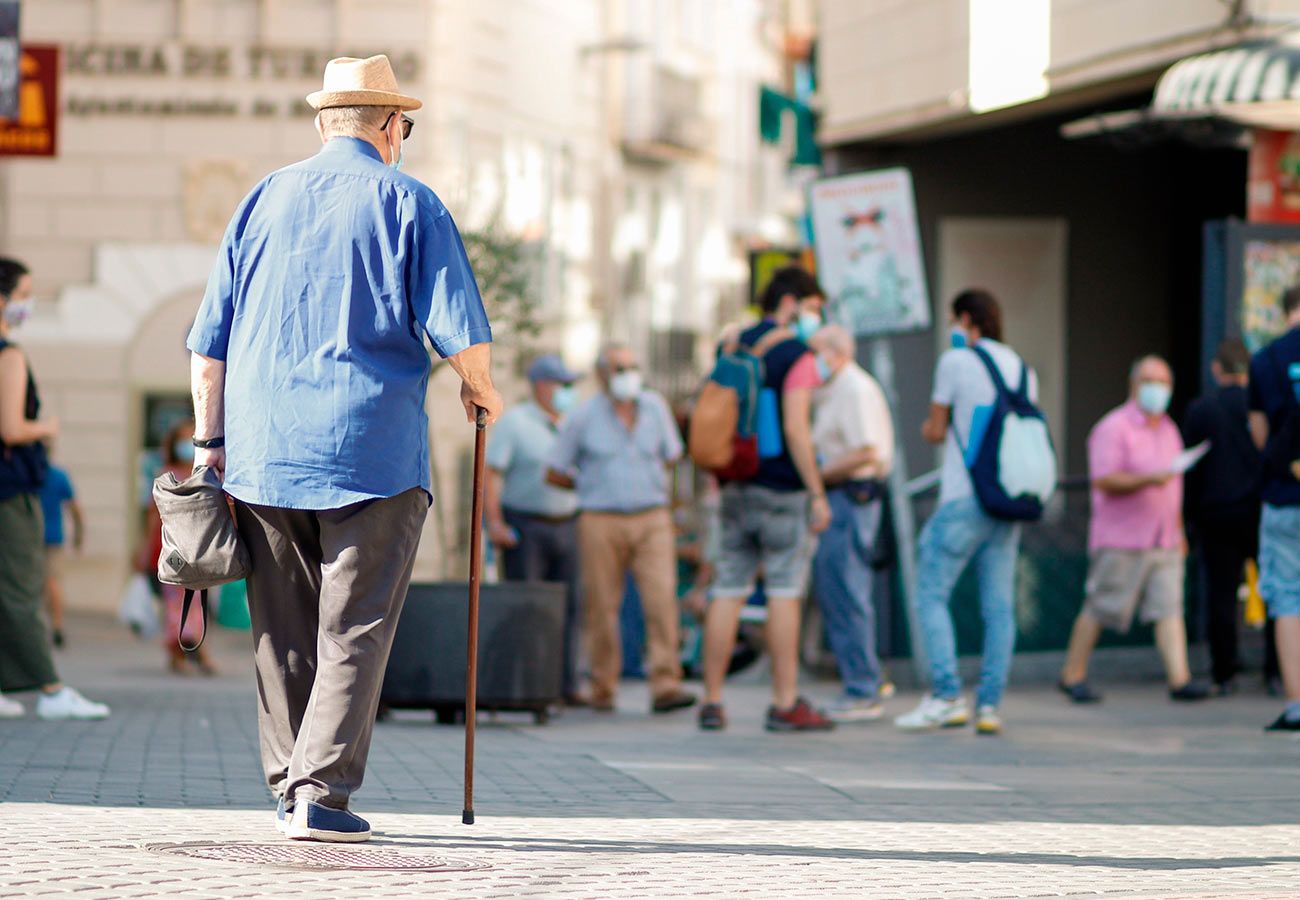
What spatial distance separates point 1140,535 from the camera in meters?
12.8

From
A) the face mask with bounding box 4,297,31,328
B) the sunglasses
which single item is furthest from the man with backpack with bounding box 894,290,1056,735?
the sunglasses

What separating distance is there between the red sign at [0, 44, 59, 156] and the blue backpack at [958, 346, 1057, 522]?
29.1 feet

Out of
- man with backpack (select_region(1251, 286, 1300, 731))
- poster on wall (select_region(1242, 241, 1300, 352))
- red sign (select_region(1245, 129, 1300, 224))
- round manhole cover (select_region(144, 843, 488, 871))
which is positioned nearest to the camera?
round manhole cover (select_region(144, 843, 488, 871))

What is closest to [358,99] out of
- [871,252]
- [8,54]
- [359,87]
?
[359,87]

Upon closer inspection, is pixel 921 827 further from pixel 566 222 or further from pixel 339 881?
pixel 566 222

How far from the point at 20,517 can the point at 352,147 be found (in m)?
4.48

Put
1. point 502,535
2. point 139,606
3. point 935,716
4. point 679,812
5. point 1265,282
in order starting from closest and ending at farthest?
point 679,812, point 935,716, point 502,535, point 1265,282, point 139,606

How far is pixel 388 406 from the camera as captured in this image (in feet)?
20.0

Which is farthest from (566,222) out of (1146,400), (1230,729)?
(1230,729)

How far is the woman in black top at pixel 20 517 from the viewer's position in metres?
10.1

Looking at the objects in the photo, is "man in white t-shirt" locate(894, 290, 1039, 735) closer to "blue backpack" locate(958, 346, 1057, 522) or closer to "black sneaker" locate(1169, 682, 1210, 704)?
"blue backpack" locate(958, 346, 1057, 522)

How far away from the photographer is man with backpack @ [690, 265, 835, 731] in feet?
34.9

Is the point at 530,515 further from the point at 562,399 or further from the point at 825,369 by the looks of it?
the point at 825,369

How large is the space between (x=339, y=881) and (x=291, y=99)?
18436 mm
